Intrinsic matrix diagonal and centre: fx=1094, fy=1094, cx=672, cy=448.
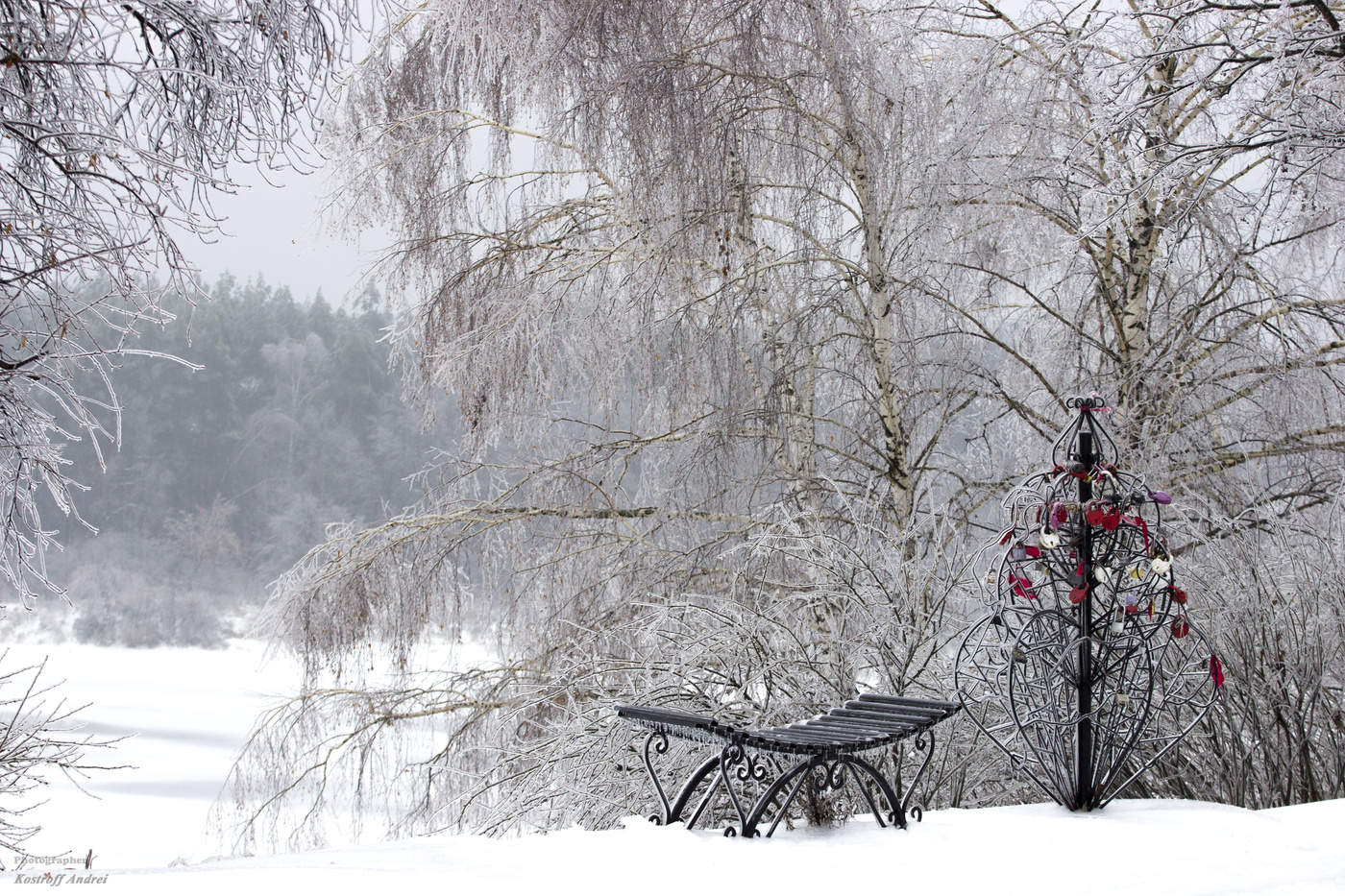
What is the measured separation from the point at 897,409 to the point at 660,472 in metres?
1.60

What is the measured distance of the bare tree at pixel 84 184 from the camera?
199 cm

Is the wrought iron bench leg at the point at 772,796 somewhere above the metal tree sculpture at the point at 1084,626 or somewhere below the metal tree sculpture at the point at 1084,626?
below

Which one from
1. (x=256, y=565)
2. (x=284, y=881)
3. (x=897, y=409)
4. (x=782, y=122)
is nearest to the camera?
(x=284, y=881)

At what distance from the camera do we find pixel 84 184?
6.83 ft

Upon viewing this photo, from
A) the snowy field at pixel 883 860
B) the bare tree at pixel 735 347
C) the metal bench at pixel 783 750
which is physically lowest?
the snowy field at pixel 883 860

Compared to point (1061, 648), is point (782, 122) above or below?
above

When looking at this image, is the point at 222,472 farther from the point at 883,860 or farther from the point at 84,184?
the point at 883,860

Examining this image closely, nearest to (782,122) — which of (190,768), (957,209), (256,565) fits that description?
(957,209)

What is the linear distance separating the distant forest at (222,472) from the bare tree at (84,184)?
11.9m

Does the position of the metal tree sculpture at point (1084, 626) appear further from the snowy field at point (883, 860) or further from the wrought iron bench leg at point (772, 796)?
the wrought iron bench leg at point (772, 796)

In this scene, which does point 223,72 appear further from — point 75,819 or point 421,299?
point 75,819

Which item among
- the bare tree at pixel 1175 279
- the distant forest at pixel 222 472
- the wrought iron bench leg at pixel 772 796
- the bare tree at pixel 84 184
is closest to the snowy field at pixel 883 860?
the wrought iron bench leg at pixel 772 796

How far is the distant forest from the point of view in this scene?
14.9 meters

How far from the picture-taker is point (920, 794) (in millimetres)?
3262
